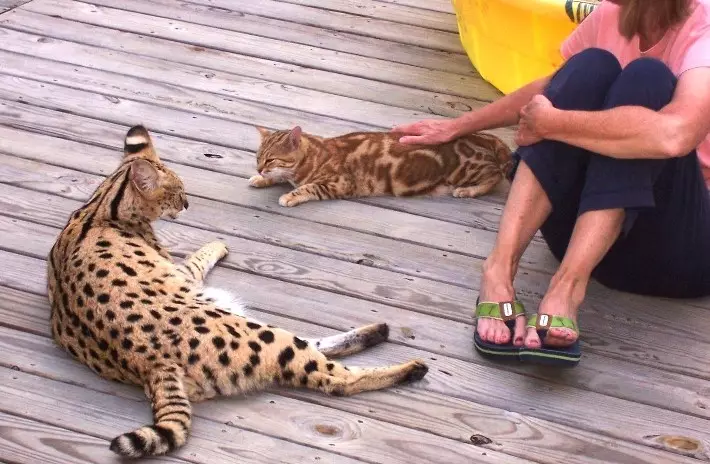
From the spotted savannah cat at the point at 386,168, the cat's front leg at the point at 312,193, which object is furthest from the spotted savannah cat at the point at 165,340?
the spotted savannah cat at the point at 386,168

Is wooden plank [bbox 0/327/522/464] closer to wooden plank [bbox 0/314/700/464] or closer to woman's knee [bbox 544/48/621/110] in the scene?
wooden plank [bbox 0/314/700/464]

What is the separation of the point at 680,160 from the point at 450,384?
2.89 ft

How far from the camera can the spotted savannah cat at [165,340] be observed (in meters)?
2.66

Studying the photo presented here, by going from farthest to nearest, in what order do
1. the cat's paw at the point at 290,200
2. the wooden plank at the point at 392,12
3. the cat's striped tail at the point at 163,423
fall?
1. the wooden plank at the point at 392,12
2. the cat's paw at the point at 290,200
3. the cat's striped tail at the point at 163,423

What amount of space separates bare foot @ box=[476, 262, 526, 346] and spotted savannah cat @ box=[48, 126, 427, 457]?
230 mm

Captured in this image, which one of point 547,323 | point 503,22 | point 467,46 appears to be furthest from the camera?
point 467,46

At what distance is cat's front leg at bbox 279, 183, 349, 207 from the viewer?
149 inches

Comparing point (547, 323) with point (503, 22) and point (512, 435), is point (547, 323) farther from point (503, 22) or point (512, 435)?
point (503, 22)

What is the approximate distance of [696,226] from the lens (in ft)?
9.85

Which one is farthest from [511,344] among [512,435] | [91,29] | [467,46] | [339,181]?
[91,29]

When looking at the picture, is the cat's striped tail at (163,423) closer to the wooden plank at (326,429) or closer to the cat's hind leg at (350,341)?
the wooden plank at (326,429)

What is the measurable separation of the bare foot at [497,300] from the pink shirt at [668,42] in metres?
0.71

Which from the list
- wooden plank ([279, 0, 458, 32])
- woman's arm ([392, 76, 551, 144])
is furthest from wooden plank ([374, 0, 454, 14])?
woman's arm ([392, 76, 551, 144])

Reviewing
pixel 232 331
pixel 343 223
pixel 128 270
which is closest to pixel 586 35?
pixel 343 223
